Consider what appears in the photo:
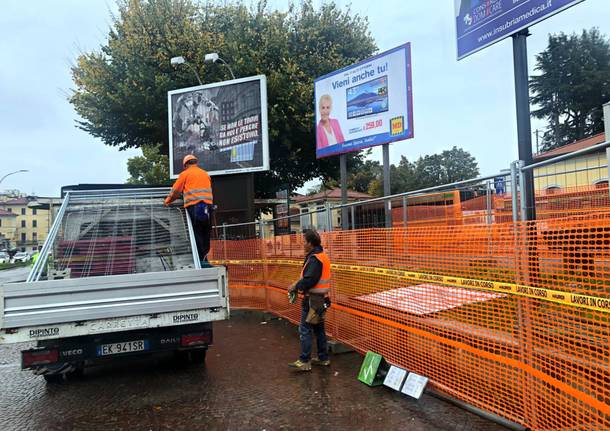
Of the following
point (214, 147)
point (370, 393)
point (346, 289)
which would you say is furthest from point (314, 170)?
point (370, 393)

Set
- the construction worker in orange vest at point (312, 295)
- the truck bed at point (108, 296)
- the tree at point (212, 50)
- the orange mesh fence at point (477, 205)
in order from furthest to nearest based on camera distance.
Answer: the tree at point (212, 50), the orange mesh fence at point (477, 205), the construction worker in orange vest at point (312, 295), the truck bed at point (108, 296)

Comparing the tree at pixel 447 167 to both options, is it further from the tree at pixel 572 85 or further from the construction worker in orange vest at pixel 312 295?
the construction worker in orange vest at pixel 312 295

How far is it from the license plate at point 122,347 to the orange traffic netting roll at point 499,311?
105 inches

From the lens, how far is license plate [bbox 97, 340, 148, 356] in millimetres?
5188

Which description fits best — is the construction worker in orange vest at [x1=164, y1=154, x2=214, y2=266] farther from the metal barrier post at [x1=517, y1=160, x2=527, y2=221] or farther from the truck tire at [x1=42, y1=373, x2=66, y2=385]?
the metal barrier post at [x1=517, y1=160, x2=527, y2=221]

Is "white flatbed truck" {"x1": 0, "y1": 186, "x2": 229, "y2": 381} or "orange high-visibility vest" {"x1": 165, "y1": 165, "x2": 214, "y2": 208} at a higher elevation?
"orange high-visibility vest" {"x1": 165, "y1": 165, "x2": 214, "y2": 208}

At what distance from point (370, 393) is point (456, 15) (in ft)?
15.6

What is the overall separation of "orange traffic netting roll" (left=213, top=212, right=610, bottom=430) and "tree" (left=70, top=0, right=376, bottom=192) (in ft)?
44.4

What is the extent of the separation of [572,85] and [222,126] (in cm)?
4631

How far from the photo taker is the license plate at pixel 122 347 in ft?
17.0

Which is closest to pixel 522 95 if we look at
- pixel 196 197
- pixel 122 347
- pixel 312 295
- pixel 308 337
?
pixel 312 295

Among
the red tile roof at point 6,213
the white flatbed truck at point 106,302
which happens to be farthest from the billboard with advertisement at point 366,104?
the red tile roof at point 6,213

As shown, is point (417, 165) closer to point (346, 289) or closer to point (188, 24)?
point (188, 24)

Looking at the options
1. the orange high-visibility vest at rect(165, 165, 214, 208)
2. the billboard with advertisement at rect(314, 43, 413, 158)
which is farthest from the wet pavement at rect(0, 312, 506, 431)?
the billboard with advertisement at rect(314, 43, 413, 158)
